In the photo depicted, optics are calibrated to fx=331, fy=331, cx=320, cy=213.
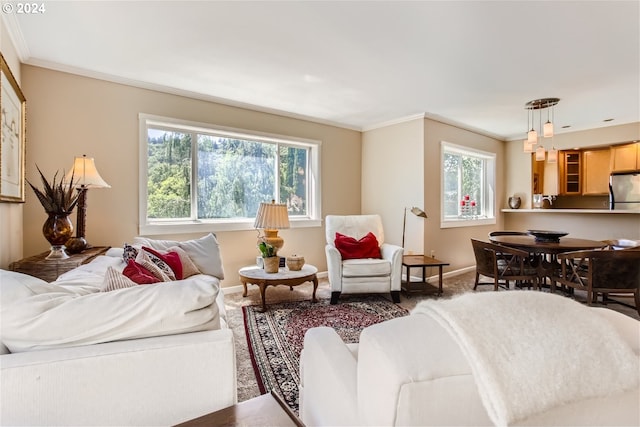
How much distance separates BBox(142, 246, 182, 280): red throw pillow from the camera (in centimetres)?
261

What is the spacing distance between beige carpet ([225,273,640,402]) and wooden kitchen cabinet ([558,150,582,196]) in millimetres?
2392

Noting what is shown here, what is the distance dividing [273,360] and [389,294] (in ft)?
6.49

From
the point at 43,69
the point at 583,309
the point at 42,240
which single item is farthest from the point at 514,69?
the point at 42,240

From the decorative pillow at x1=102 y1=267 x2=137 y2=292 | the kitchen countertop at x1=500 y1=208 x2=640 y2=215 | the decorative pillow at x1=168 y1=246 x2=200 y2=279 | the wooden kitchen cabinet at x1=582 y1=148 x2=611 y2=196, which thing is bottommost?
the decorative pillow at x1=168 y1=246 x2=200 y2=279

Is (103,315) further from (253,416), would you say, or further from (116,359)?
(253,416)

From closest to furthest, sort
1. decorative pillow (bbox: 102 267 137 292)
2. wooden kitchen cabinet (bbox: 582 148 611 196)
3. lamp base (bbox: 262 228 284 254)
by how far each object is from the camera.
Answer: decorative pillow (bbox: 102 267 137 292) < lamp base (bbox: 262 228 284 254) < wooden kitchen cabinet (bbox: 582 148 611 196)

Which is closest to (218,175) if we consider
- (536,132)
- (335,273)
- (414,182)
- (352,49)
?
(335,273)

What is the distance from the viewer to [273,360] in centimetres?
232

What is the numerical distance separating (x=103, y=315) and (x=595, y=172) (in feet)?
22.8

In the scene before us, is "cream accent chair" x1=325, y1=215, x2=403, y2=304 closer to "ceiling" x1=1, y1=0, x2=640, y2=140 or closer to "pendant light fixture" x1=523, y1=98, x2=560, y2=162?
"ceiling" x1=1, y1=0, x2=640, y2=140

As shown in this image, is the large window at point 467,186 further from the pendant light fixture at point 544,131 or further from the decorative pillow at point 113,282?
the decorative pillow at point 113,282

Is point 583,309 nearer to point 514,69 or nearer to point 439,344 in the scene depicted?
point 439,344

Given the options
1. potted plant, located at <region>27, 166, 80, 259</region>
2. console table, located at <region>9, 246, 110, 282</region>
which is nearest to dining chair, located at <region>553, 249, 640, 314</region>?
console table, located at <region>9, 246, 110, 282</region>

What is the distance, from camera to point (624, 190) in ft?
16.3
